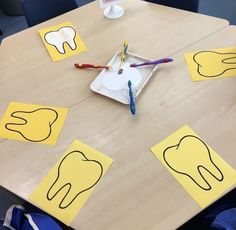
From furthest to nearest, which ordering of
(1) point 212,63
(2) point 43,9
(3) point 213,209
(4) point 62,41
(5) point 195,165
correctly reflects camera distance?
1. (2) point 43,9
2. (4) point 62,41
3. (1) point 212,63
4. (3) point 213,209
5. (5) point 195,165

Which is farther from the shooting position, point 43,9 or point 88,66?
point 43,9

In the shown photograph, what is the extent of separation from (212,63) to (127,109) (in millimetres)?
355

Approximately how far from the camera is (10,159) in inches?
39.5

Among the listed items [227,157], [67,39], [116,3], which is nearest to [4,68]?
[67,39]

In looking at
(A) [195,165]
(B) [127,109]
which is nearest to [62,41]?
(B) [127,109]

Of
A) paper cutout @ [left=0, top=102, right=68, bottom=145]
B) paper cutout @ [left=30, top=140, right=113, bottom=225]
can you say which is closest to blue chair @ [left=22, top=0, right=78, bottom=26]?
paper cutout @ [left=0, top=102, right=68, bottom=145]

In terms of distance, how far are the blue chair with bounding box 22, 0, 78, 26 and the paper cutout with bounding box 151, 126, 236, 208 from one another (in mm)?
975

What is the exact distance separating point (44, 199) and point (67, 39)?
0.71m

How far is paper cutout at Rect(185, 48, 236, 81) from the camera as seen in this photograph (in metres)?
1.14

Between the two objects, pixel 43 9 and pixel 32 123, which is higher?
pixel 43 9

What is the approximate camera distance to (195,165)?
927 mm

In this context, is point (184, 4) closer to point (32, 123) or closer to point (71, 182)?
point (32, 123)

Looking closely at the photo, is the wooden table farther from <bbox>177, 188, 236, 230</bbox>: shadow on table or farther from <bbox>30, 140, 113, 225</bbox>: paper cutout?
<bbox>177, 188, 236, 230</bbox>: shadow on table

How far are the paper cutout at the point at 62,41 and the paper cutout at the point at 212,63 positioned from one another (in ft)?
1.41
